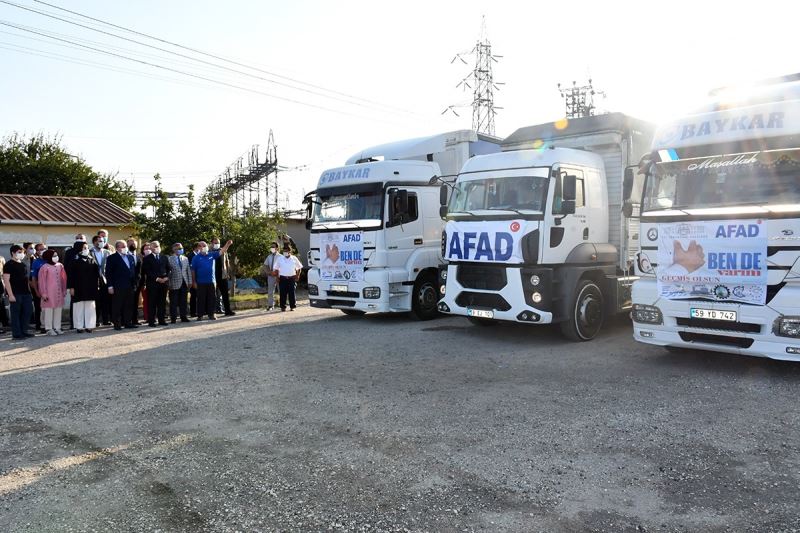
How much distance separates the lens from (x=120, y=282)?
484 inches

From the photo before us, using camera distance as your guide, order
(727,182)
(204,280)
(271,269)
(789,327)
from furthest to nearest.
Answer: (271,269) < (204,280) < (727,182) < (789,327)

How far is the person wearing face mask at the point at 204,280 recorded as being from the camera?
1375 centimetres

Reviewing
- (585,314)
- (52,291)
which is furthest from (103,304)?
(585,314)

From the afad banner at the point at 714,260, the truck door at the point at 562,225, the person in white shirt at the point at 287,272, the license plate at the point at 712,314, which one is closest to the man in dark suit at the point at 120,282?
the person in white shirt at the point at 287,272

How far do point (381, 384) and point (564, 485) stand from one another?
10.4 ft

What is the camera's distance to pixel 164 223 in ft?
59.3

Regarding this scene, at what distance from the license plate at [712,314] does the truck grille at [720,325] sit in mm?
40

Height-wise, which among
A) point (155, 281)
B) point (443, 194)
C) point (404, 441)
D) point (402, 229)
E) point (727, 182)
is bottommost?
point (404, 441)

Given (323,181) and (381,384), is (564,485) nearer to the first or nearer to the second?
(381,384)

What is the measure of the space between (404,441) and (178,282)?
9.79m

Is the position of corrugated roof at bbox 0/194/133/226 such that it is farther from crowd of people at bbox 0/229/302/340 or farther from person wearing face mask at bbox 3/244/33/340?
person wearing face mask at bbox 3/244/33/340

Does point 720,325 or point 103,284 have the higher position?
point 103,284

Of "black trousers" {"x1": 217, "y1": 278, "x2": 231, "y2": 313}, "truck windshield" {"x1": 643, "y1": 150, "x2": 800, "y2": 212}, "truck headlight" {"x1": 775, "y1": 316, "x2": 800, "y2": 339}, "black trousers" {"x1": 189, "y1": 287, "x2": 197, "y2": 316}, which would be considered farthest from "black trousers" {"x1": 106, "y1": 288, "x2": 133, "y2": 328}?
"truck headlight" {"x1": 775, "y1": 316, "x2": 800, "y2": 339}

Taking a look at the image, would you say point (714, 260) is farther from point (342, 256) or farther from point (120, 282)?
point (120, 282)
